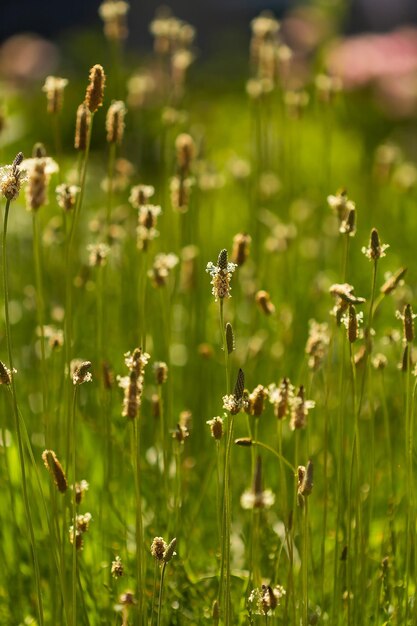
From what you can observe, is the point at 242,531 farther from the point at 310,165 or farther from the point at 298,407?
the point at 310,165

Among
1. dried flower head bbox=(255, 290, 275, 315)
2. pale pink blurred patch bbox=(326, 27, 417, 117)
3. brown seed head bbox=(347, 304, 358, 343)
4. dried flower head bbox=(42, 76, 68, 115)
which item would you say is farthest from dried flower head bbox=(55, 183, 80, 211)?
pale pink blurred patch bbox=(326, 27, 417, 117)

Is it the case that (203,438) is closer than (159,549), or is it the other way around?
(159,549)

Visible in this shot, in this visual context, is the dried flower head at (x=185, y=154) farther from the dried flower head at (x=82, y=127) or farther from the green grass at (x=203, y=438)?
the dried flower head at (x=82, y=127)

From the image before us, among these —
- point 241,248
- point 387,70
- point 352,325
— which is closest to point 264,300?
point 241,248

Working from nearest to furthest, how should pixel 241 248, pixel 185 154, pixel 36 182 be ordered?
pixel 36 182 < pixel 241 248 < pixel 185 154

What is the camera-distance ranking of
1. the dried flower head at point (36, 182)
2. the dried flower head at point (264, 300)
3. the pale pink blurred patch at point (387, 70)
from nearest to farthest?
the dried flower head at point (36, 182) < the dried flower head at point (264, 300) < the pale pink blurred patch at point (387, 70)

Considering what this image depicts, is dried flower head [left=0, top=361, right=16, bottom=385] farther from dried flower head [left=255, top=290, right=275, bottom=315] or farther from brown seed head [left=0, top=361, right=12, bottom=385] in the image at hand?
dried flower head [left=255, top=290, right=275, bottom=315]

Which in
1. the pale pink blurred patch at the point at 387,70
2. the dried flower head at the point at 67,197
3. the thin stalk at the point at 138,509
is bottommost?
the thin stalk at the point at 138,509

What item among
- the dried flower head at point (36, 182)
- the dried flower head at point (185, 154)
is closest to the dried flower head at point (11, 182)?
the dried flower head at point (36, 182)

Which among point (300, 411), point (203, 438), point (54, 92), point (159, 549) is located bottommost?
point (159, 549)

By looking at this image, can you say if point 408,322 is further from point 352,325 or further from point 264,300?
point 264,300

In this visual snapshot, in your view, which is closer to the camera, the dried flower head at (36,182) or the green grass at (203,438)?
the dried flower head at (36,182)
